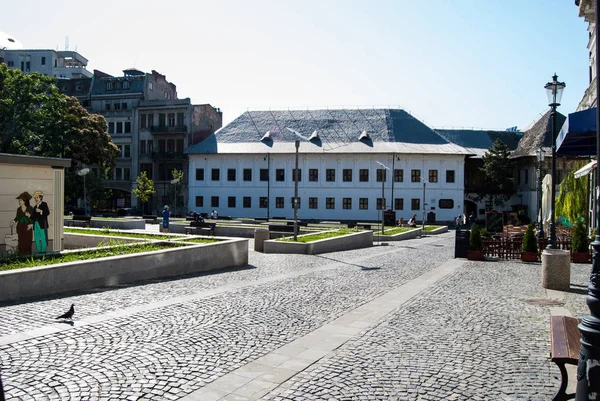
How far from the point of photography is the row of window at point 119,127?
6731 cm

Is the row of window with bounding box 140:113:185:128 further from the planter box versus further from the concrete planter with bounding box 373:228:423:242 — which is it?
the planter box

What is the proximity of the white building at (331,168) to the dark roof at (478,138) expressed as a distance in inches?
281

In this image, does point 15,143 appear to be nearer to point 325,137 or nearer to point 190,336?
point 325,137

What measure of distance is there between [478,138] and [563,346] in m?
66.2

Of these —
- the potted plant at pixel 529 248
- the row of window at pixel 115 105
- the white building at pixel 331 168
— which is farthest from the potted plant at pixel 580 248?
the row of window at pixel 115 105

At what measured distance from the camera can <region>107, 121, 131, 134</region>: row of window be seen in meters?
67.3

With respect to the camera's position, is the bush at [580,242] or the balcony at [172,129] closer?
the bush at [580,242]

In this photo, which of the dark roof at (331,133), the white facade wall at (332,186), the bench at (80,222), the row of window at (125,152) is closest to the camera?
the bench at (80,222)

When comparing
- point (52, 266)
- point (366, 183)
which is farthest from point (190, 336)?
point (366, 183)

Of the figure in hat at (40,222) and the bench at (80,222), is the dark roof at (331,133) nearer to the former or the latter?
the bench at (80,222)

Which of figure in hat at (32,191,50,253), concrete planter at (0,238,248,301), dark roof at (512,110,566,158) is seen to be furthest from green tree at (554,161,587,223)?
dark roof at (512,110,566,158)

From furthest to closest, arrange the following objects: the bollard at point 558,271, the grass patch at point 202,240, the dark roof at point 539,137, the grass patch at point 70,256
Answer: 1. the dark roof at point 539,137
2. the grass patch at point 202,240
3. the bollard at point 558,271
4. the grass patch at point 70,256

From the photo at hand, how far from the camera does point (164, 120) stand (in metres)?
66.1

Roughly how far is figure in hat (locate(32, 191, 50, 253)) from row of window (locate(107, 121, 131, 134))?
5530cm
